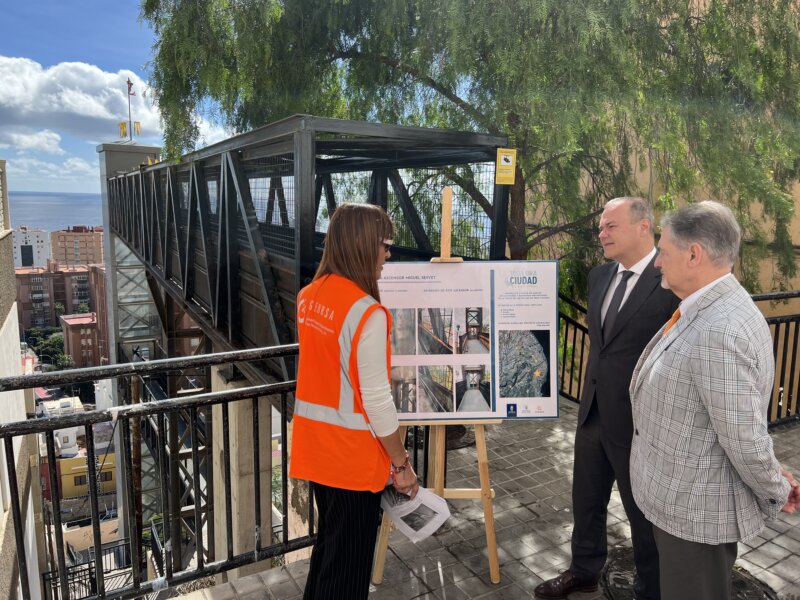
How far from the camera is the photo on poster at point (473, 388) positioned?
312 centimetres

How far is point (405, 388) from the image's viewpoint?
10.1ft

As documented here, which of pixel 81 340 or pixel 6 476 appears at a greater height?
pixel 6 476

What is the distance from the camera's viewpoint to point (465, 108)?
6910mm

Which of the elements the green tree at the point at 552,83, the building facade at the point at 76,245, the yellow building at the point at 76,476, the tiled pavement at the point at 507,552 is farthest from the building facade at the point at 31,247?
the tiled pavement at the point at 507,552

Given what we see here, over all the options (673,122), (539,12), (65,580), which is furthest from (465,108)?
(65,580)

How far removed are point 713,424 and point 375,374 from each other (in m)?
1.15

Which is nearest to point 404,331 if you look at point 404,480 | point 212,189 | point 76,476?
point 404,480

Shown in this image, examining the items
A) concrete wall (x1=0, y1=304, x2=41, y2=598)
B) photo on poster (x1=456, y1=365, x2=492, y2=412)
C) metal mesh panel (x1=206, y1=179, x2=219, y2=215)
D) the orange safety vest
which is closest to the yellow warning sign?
photo on poster (x1=456, y1=365, x2=492, y2=412)

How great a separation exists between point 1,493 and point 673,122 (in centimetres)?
932

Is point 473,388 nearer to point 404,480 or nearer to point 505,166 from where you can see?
point 404,480

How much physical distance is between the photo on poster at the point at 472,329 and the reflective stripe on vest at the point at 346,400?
1.04 metres

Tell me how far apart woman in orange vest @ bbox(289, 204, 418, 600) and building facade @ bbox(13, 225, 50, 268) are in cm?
16247

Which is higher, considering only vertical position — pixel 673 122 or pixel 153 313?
pixel 673 122

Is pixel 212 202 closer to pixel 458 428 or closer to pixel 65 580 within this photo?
pixel 458 428
